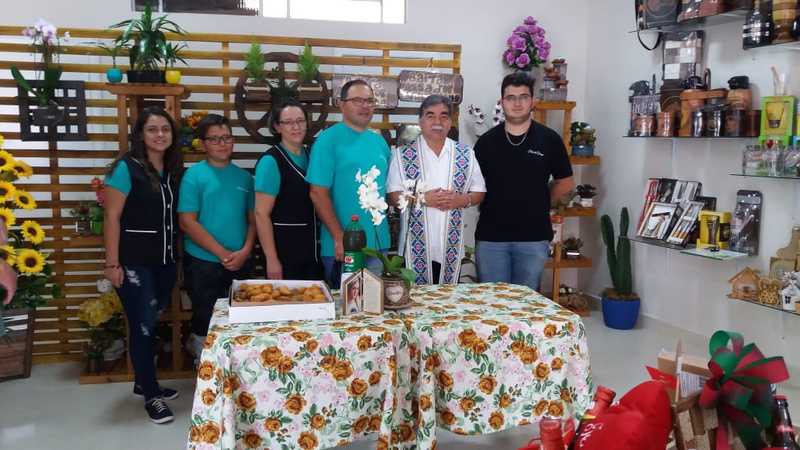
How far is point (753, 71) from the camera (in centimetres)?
396

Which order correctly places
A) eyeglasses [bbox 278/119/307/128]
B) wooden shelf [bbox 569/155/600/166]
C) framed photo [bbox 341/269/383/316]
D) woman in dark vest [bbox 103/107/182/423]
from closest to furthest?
1. framed photo [bbox 341/269/383/316]
2. woman in dark vest [bbox 103/107/182/423]
3. eyeglasses [bbox 278/119/307/128]
4. wooden shelf [bbox 569/155/600/166]

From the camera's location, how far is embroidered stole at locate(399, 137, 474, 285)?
125 inches

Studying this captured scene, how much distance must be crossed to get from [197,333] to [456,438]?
1591 millimetres

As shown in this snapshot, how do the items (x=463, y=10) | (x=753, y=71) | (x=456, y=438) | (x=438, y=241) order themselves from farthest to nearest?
(x=463, y=10), (x=753, y=71), (x=438, y=241), (x=456, y=438)

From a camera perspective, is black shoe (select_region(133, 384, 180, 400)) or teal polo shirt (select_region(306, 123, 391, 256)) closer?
teal polo shirt (select_region(306, 123, 391, 256))

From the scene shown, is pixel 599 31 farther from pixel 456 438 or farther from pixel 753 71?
pixel 456 438

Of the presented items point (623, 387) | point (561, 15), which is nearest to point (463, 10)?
point (561, 15)

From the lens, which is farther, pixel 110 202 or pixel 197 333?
pixel 197 333

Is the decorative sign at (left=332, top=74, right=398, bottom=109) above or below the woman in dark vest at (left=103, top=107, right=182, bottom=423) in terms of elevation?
above

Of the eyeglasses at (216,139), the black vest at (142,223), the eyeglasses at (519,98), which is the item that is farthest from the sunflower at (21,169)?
the eyeglasses at (519,98)

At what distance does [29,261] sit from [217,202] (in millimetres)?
1099

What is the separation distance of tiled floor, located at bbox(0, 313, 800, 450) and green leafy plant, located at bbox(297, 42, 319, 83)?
1983 millimetres

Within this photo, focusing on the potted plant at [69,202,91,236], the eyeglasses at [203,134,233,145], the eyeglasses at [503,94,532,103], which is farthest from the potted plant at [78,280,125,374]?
the eyeglasses at [503,94,532,103]

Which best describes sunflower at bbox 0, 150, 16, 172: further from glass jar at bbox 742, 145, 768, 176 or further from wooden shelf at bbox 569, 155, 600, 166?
glass jar at bbox 742, 145, 768, 176
